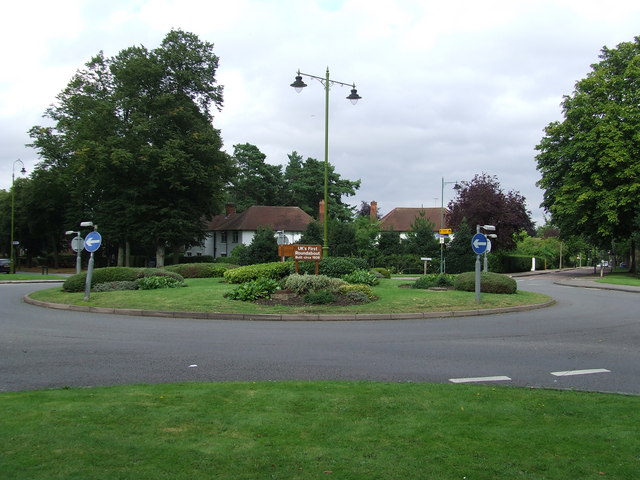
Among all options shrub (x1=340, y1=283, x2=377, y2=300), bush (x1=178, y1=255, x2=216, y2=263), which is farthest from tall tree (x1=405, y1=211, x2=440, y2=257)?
shrub (x1=340, y1=283, x2=377, y2=300)

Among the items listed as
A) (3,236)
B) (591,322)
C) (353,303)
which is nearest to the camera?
(591,322)

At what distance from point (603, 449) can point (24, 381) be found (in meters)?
6.68

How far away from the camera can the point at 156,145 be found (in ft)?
143

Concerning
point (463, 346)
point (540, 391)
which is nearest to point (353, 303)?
point (463, 346)

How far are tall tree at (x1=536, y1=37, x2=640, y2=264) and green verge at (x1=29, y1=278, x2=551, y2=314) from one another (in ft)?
72.5

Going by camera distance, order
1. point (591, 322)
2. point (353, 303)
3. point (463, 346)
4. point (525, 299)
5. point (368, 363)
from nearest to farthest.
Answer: point (368, 363) < point (463, 346) < point (591, 322) < point (353, 303) < point (525, 299)

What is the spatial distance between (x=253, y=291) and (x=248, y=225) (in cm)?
4671

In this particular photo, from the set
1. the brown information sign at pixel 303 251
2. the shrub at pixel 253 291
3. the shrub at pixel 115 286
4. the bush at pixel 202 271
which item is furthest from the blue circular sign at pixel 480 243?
the bush at pixel 202 271

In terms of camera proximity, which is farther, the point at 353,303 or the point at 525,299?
the point at 525,299

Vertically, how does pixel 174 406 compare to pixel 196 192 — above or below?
below

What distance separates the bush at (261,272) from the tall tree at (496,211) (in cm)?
2808

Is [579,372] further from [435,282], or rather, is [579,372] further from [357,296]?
[435,282]

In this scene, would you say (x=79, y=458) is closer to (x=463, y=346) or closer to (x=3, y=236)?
(x=463, y=346)

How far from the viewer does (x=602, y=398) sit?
588 cm
